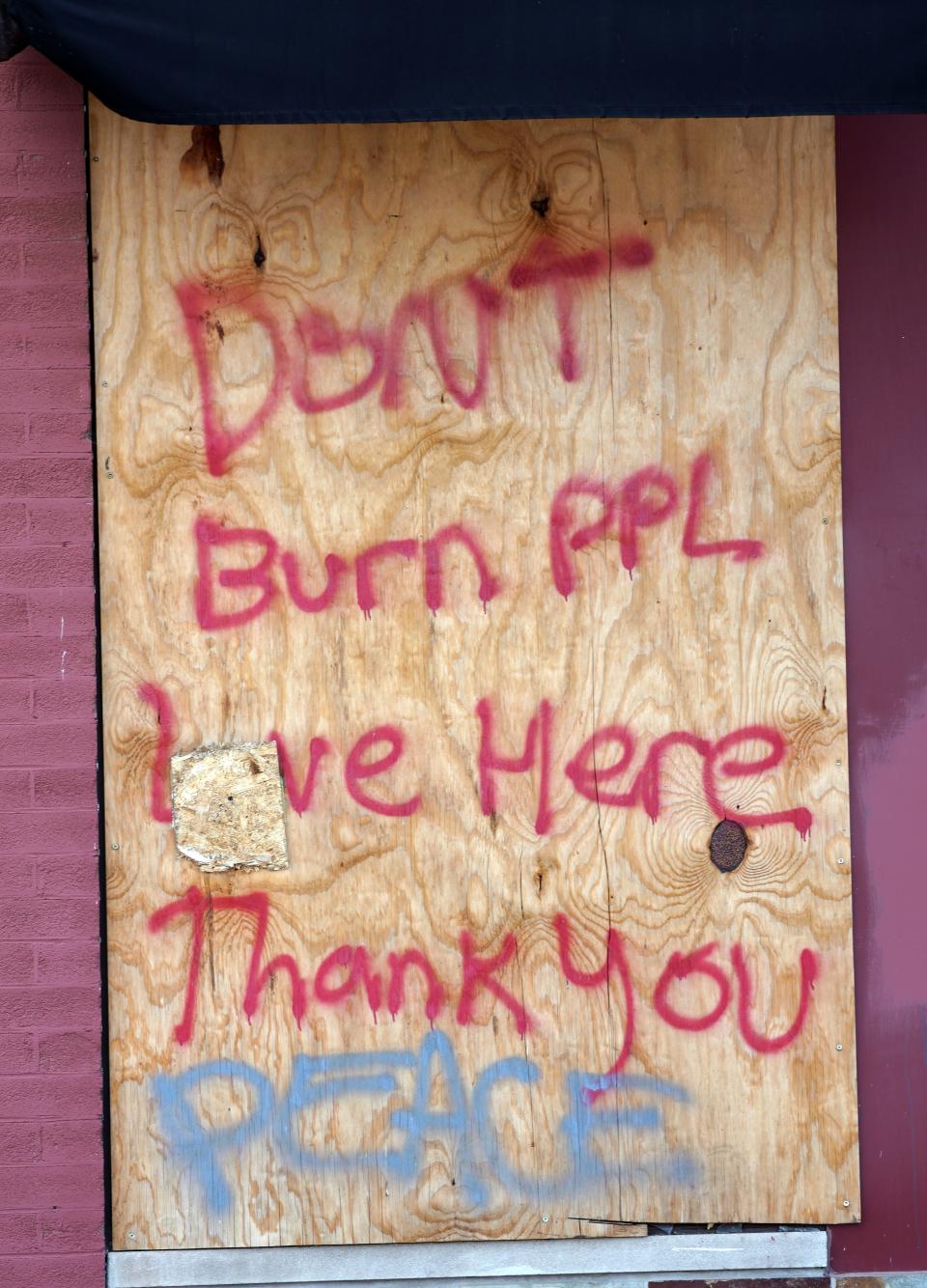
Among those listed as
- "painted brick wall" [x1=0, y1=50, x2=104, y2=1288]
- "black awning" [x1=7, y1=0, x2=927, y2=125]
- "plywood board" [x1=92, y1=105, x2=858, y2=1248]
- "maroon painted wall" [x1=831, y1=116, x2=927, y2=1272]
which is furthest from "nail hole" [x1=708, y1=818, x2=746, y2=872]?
"black awning" [x1=7, y1=0, x2=927, y2=125]

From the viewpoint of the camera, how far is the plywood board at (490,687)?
3.38 meters

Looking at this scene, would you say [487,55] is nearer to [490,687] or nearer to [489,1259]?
[490,687]

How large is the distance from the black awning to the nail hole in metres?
1.76

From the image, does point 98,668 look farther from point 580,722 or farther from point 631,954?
point 631,954

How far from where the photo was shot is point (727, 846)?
3.40 m

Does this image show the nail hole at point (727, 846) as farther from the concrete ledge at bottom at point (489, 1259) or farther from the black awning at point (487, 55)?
the black awning at point (487, 55)

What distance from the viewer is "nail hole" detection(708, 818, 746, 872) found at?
3.40m

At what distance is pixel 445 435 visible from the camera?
133 inches

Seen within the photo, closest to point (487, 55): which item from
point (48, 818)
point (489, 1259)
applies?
point (48, 818)

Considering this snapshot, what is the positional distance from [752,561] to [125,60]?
6.38 ft

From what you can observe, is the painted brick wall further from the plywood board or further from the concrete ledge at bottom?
the concrete ledge at bottom

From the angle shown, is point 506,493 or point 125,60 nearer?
point 125,60

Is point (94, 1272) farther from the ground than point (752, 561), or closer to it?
closer to it

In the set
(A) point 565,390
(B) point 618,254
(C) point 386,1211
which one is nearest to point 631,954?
(C) point 386,1211
